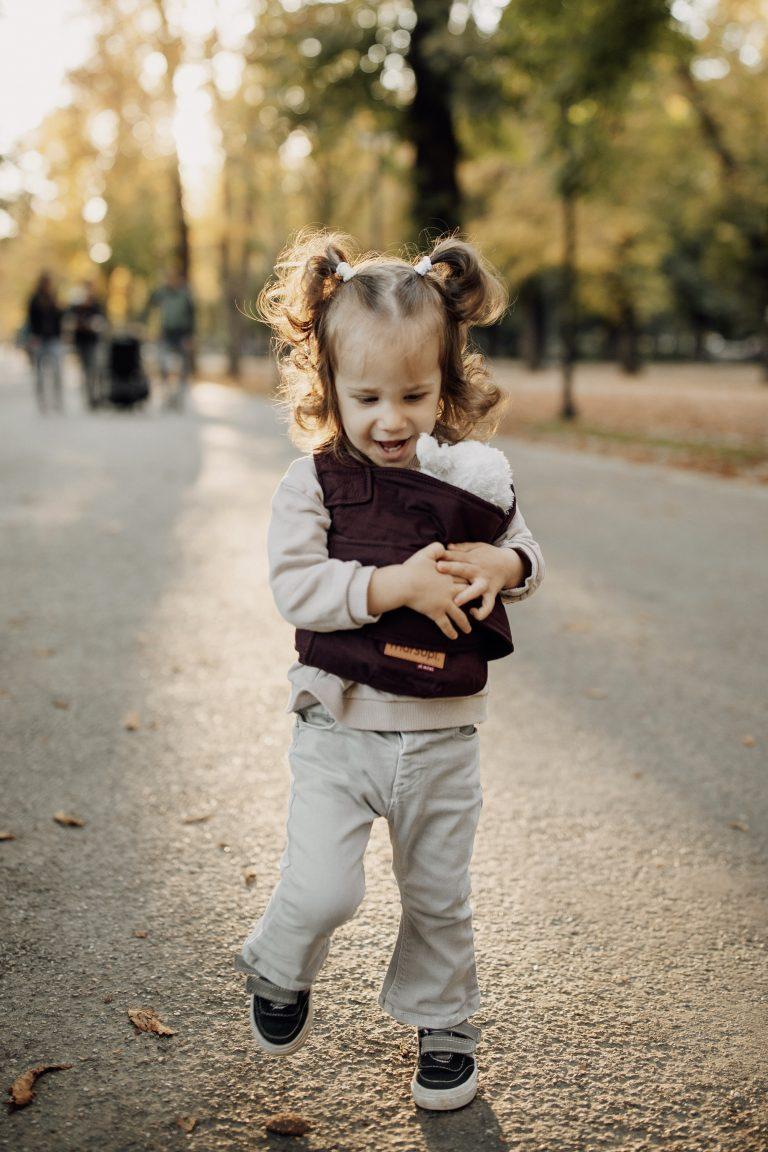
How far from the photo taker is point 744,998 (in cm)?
252

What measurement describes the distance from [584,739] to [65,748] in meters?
1.86

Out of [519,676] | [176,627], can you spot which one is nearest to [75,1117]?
[519,676]

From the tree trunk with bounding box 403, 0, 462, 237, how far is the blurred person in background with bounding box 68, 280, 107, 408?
204 inches

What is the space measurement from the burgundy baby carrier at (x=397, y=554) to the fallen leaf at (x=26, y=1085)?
0.93m

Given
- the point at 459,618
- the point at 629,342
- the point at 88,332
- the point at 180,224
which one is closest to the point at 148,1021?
the point at 459,618

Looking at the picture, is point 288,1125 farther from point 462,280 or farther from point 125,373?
point 125,373

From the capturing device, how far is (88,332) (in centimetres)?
1772

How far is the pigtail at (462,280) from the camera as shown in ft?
7.44

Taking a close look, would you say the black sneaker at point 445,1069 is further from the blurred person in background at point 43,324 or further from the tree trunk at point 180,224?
the tree trunk at point 180,224

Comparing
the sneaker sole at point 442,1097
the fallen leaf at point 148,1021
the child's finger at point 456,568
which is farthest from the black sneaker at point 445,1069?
the child's finger at point 456,568

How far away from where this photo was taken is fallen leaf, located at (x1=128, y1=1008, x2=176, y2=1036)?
2.33 m

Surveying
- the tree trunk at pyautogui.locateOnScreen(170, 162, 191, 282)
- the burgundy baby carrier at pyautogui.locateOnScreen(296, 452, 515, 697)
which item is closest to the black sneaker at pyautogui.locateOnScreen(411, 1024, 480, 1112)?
the burgundy baby carrier at pyautogui.locateOnScreen(296, 452, 515, 697)

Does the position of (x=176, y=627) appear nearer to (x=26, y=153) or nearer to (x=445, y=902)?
(x=445, y=902)

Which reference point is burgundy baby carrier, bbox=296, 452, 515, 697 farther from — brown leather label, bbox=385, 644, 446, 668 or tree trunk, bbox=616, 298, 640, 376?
tree trunk, bbox=616, 298, 640, 376
